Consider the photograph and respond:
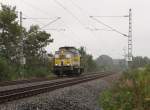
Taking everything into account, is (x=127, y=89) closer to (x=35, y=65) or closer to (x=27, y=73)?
(x=27, y=73)

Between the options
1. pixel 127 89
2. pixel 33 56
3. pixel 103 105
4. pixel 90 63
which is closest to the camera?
pixel 103 105

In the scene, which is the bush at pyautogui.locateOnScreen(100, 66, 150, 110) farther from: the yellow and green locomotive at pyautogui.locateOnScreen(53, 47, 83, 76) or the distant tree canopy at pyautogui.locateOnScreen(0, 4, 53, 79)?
the yellow and green locomotive at pyautogui.locateOnScreen(53, 47, 83, 76)

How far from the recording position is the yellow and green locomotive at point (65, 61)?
48688mm

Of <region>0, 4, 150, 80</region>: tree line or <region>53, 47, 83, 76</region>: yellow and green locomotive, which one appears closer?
<region>0, 4, 150, 80</region>: tree line

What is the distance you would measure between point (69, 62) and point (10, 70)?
8.82 meters

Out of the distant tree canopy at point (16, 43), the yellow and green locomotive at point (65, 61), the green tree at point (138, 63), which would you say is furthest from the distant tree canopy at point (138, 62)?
the distant tree canopy at point (16, 43)

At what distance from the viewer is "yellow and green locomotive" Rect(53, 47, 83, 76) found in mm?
48688

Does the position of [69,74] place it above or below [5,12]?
below

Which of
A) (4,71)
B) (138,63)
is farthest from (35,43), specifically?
(138,63)

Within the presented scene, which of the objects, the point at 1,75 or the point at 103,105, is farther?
the point at 1,75

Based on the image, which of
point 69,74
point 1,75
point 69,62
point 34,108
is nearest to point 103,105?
point 34,108

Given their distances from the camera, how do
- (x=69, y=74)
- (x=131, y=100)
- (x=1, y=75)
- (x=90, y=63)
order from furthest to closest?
(x=90, y=63) → (x=69, y=74) → (x=1, y=75) → (x=131, y=100)

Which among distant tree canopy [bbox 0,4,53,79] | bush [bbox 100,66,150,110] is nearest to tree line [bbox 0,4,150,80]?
distant tree canopy [bbox 0,4,53,79]

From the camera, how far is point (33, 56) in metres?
55.7
